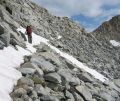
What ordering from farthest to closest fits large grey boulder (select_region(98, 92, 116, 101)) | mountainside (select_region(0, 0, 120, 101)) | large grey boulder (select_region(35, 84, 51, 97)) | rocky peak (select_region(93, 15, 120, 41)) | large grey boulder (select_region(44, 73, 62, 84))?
1. rocky peak (select_region(93, 15, 120, 41))
2. large grey boulder (select_region(98, 92, 116, 101))
3. large grey boulder (select_region(44, 73, 62, 84))
4. mountainside (select_region(0, 0, 120, 101))
5. large grey boulder (select_region(35, 84, 51, 97))

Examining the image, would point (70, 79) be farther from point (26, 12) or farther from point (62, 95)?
point (26, 12)

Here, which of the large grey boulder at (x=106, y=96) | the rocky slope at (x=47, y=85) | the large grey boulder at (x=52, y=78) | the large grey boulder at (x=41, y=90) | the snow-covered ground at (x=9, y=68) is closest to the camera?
the snow-covered ground at (x=9, y=68)

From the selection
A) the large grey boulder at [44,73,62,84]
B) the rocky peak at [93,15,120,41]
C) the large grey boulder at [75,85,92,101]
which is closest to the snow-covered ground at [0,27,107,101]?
the large grey boulder at [44,73,62,84]

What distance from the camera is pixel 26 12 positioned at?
43688 millimetres

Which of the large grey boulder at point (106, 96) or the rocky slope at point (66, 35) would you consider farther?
the rocky slope at point (66, 35)

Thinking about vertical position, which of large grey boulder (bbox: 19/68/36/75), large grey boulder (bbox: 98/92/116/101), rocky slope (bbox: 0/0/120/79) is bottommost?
large grey boulder (bbox: 98/92/116/101)

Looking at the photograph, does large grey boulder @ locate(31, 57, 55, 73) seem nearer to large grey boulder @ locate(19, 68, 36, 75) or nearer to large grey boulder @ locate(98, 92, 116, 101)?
large grey boulder @ locate(19, 68, 36, 75)

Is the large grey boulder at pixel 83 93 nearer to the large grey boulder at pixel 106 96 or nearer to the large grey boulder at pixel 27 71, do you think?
the large grey boulder at pixel 106 96

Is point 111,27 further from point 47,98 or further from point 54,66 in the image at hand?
point 47,98

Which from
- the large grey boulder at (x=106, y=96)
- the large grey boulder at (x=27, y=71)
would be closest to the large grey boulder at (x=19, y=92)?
the large grey boulder at (x=27, y=71)

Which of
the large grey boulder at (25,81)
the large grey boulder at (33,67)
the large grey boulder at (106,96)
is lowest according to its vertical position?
the large grey boulder at (106,96)

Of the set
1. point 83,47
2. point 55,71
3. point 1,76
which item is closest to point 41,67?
point 55,71

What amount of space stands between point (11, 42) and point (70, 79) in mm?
Result: 5438

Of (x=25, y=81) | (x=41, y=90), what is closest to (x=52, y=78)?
(x=41, y=90)
